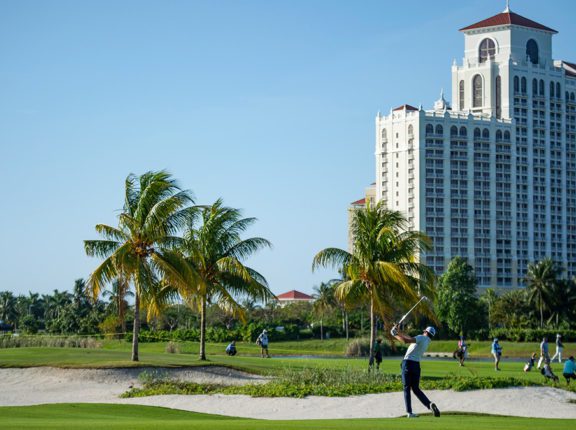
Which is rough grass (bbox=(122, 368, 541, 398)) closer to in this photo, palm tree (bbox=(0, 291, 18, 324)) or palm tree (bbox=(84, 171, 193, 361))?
palm tree (bbox=(84, 171, 193, 361))

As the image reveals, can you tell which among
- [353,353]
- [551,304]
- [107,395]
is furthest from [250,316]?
[107,395]

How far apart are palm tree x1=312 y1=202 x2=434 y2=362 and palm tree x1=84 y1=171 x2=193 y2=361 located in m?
8.02

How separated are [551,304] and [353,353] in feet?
183

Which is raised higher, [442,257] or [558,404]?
[442,257]

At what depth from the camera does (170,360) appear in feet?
156

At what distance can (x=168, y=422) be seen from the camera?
81.9 feet

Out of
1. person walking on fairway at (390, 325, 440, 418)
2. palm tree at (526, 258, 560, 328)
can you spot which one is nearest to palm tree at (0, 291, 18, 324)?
palm tree at (526, 258, 560, 328)

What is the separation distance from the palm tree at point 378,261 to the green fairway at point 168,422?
17.9m

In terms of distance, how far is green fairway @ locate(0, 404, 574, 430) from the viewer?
896 inches

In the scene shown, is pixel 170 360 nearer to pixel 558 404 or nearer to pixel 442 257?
pixel 558 404

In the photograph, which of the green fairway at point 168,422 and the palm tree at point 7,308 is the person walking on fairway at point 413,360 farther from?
the palm tree at point 7,308

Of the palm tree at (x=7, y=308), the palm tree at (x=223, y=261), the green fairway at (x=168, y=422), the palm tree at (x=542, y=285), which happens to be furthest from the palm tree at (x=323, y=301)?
the green fairway at (x=168, y=422)

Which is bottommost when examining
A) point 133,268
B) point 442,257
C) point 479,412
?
point 479,412

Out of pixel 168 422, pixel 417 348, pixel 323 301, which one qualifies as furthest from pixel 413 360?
pixel 323 301
